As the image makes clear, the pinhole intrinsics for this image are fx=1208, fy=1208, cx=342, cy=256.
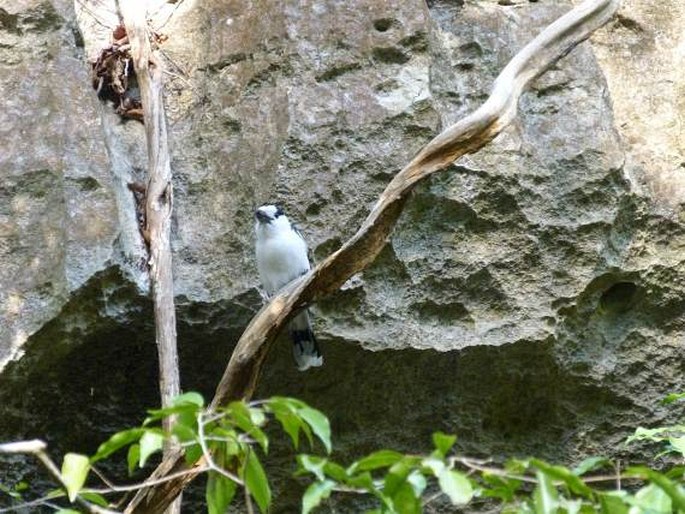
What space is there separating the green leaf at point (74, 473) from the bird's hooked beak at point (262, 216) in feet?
8.12

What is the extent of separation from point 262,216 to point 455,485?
2725 mm

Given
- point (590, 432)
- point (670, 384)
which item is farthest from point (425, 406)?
point (670, 384)

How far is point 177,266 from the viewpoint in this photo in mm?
4742

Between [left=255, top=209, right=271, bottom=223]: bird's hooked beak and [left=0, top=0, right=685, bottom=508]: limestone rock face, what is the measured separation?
0.07 meters

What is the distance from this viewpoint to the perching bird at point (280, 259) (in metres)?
4.58

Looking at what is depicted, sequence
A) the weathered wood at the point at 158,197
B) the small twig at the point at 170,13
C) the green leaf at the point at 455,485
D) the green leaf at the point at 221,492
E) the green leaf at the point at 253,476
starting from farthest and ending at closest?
the small twig at the point at 170,13 → the weathered wood at the point at 158,197 → the green leaf at the point at 221,492 → the green leaf at the point at 253,476 → the green leaf at the point at 455,485

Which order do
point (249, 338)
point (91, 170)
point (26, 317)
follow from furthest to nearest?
1. point (91, 170)
2. point (26, 317)
3. point (249, 338)

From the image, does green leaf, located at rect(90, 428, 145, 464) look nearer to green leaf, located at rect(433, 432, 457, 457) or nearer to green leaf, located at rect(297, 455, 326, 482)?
green leaf, located at rect(297, 455, 326, 482)

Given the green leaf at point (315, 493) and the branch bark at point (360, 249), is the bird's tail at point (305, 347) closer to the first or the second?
the branch bark at point (360, 249)

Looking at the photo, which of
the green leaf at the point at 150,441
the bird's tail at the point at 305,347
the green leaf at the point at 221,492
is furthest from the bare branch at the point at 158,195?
the green leaf at the point at 150,441

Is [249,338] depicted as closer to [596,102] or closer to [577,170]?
[577,170]

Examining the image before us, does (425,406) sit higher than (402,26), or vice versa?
(402,26)

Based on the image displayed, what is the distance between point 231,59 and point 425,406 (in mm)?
1678

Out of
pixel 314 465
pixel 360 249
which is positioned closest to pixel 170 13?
pixel 360 249
